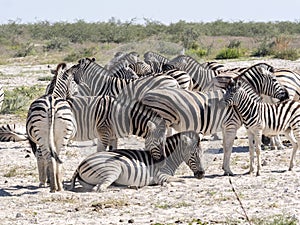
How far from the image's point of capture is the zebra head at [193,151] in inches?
444

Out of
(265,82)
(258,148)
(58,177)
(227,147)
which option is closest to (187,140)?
(227,147)

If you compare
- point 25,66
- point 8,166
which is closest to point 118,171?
point 8,166

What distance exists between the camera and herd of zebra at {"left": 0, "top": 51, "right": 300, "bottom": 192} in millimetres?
10469

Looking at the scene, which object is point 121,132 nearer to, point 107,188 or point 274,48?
point 107,188

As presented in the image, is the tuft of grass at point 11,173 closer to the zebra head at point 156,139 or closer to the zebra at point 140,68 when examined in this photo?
the zebra head at point 156,139

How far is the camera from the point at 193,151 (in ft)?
37.0

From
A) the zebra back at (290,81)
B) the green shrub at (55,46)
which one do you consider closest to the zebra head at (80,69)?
the zebra back at (290,81)

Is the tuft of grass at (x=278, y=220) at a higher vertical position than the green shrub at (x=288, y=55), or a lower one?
lower

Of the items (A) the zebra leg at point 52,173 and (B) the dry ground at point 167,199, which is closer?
(B) the dry ground at point 167,199

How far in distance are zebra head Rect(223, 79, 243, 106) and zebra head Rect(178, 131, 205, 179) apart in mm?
875

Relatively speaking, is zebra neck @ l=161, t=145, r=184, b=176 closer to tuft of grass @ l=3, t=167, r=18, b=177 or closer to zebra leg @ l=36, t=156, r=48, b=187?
zebra leg @ l=36, t=156, r=48, b=187

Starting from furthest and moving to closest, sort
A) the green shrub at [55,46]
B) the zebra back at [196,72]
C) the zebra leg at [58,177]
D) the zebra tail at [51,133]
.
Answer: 1. the green shrub at [55,46]
2. the zebra back at [196,72]
3. the zebra leg at [58,177]
4. the zebra tail at [51,133]

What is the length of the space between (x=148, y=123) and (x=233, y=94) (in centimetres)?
130

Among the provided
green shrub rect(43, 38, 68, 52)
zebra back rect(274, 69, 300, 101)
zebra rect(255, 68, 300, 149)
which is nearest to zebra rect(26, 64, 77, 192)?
zebra rect(255, 68, 300, 149)
